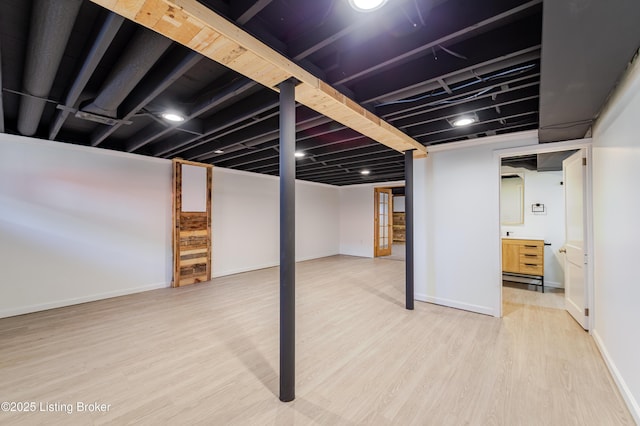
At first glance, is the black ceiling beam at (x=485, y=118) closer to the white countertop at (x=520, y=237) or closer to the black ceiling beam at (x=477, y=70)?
the black ceiling beam at (x=477, y=70)

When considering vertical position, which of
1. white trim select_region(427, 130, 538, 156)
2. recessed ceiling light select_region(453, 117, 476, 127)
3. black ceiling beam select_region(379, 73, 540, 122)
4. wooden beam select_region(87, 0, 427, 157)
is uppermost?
black ceiling beam select_region(379, 73, 540, 122)

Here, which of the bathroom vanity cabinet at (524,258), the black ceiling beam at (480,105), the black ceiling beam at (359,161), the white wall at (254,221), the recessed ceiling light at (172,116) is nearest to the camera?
the black ceiling beam at (480,105)

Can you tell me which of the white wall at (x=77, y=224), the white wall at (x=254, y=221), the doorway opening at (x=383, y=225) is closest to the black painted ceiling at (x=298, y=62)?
the white wall at (x=77, y=224)

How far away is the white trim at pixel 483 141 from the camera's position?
3.35 m

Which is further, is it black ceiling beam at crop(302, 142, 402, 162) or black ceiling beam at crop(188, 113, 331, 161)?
black ceiling beam at crop(302, 142, 402, 162)

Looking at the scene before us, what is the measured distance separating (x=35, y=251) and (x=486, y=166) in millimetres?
6355

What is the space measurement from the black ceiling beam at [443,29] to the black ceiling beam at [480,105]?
2.94 feet

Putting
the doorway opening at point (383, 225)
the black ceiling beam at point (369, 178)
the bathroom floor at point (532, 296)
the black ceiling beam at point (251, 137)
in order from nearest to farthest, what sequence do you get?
the black ceiling beam at point (251, 137), the bathroom floor at point (532, 296), the black ceiling beam at point (369, 178), the doorway opening at point (383, 225)

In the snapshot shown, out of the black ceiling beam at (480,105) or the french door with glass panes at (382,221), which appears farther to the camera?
the french door with glass panes at (382,221)

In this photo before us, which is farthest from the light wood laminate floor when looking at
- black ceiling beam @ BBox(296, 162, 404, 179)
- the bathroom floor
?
black ceiling beam @ BBox(296, 162, 404, 179)

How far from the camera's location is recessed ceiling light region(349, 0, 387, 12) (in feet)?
4.31

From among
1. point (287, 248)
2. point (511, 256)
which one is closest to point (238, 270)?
point (287, 248)

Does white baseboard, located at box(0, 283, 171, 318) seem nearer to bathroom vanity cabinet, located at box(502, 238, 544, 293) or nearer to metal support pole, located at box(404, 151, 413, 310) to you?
metal support pole, located at box(404, 151, 413, 310)

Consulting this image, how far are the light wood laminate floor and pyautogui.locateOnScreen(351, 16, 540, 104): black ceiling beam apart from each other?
2.41 meters
